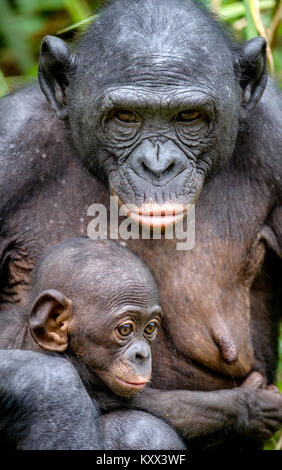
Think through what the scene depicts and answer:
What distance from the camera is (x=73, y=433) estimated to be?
4578 mm

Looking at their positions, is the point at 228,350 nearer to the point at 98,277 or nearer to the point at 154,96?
the point at 98,277

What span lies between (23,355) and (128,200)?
36.1 inches

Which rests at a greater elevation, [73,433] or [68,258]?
[68,258]

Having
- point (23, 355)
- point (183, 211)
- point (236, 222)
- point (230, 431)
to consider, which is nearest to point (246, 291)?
point (236, 222)

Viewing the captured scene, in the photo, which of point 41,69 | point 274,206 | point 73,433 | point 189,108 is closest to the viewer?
point 73,433

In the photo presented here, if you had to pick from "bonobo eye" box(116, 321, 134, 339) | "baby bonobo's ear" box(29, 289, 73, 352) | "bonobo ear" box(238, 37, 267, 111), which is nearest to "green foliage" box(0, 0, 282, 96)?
"bonobo ear" box(238, 37, 267, 111)

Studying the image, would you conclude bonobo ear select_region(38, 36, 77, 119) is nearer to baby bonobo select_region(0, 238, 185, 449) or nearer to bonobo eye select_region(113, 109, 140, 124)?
bonobo eye select_region(113, 109, 140, 124)

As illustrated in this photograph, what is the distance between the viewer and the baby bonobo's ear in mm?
4816

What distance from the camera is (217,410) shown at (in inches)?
210

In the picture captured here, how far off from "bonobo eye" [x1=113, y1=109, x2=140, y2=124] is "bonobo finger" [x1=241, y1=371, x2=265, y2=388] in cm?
174

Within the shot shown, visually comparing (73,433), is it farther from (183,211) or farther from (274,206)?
(274,206)

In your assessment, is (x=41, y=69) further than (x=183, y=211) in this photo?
Yes

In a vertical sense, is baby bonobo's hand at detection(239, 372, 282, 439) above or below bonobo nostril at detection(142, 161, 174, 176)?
below

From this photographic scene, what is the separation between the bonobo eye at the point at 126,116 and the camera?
496 cm
